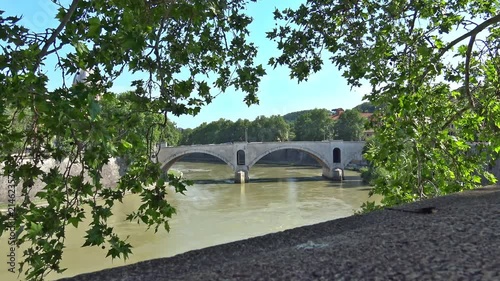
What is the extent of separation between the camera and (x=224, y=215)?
73.5ft

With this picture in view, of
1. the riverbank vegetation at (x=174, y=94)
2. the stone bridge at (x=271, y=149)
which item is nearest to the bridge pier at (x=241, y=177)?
the stone bridge at (x=271, y=149)

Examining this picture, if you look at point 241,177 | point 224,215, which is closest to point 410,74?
point 224,215

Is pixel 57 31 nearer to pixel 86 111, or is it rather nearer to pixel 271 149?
pixel 86 111

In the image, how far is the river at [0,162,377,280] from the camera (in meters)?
15.2

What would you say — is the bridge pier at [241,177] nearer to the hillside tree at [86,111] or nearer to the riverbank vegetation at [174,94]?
the riverbank vegetation at [174,94]

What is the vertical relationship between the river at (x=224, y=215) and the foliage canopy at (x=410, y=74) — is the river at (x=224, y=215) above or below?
below

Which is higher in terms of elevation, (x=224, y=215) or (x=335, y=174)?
(x=335, y=174)

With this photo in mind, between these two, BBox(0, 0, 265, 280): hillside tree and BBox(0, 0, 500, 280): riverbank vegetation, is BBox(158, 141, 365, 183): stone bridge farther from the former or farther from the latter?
BBox(0, 0, 265, 280): hillside tree

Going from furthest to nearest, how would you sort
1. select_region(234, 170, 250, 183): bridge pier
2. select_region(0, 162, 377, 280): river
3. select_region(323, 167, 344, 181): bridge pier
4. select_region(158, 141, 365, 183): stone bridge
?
select_region(158, 141, 365, 183): stone bridge, select_region(323, 167, 344, 181): bridge pier, select_region(234, 170, 250, 183): bridge pier, select_region(0, 162, 377, 280): river

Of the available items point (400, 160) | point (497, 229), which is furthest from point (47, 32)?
point (400, 160)

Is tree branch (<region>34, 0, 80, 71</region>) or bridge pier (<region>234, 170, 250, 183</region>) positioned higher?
tree branch (<region>34, 0, 80, 71</region>)

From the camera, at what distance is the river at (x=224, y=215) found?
15.2 meters

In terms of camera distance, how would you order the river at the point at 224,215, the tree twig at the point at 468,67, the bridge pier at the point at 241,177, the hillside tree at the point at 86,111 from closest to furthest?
1. the hillside tree at the point at 86,111
2. the tree twig at the point at 468,67
3. the river at the point at 224,215
4. the bridge pier at the point at 241,177

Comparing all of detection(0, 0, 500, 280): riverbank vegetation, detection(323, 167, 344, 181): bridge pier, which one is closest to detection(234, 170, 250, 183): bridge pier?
detection(323, 167, 344, 181): bridge pier
